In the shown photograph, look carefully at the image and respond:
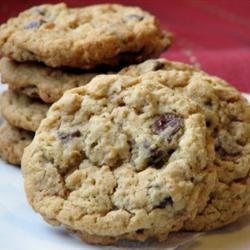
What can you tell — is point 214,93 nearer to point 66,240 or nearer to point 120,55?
point 120,55

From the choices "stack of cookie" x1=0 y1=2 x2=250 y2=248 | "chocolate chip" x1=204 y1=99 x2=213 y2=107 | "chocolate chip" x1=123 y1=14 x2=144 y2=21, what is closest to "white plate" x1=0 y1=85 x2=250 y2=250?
"stack of cookie" x1=0 y1=2 x2=250 y2=248

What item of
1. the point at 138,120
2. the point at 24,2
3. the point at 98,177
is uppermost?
the point at 138,120

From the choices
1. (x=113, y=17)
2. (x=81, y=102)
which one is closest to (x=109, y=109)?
(x=81, y=102)

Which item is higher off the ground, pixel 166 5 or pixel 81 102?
pixel 81 102

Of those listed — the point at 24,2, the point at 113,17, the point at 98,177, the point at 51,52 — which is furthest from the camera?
the point at 24,2

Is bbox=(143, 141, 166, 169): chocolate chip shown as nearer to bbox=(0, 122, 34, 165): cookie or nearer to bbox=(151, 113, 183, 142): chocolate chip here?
bbox=(151, 113, 183, 142): chocolate chip

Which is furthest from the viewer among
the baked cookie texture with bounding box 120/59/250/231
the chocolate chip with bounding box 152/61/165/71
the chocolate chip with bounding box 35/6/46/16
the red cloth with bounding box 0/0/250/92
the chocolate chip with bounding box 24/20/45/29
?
the red cloth with bounding box 0/0/250/92
